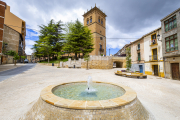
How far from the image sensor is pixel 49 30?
102 ft

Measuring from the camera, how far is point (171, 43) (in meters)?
12.4

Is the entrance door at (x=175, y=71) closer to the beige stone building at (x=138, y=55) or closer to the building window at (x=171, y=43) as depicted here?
the building window at (x=171, y=43)

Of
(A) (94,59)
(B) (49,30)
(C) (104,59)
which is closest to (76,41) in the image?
(A) (94,59)

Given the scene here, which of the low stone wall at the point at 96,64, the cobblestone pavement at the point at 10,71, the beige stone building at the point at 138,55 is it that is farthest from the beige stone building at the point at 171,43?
the cobblestone pavement at the point at 10,71

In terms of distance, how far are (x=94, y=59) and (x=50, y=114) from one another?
20.5 metres

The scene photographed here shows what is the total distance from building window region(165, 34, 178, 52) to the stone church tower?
67.8ft

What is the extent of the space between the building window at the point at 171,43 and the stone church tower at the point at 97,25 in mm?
20657

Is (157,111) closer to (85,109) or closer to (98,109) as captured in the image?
(98,109)

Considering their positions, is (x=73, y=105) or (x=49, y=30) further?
(x=49, y=30)

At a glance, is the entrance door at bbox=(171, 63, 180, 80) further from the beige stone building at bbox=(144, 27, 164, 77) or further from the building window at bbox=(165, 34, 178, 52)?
the building window at bbox=(165, 34, 178, 52)

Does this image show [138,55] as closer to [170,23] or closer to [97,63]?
[170,23]

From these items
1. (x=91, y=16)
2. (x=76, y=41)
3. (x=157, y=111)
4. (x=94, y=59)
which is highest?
(x=91, y=16)

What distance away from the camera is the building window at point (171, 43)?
11802 millimetres

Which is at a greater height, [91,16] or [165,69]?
[91,16]
